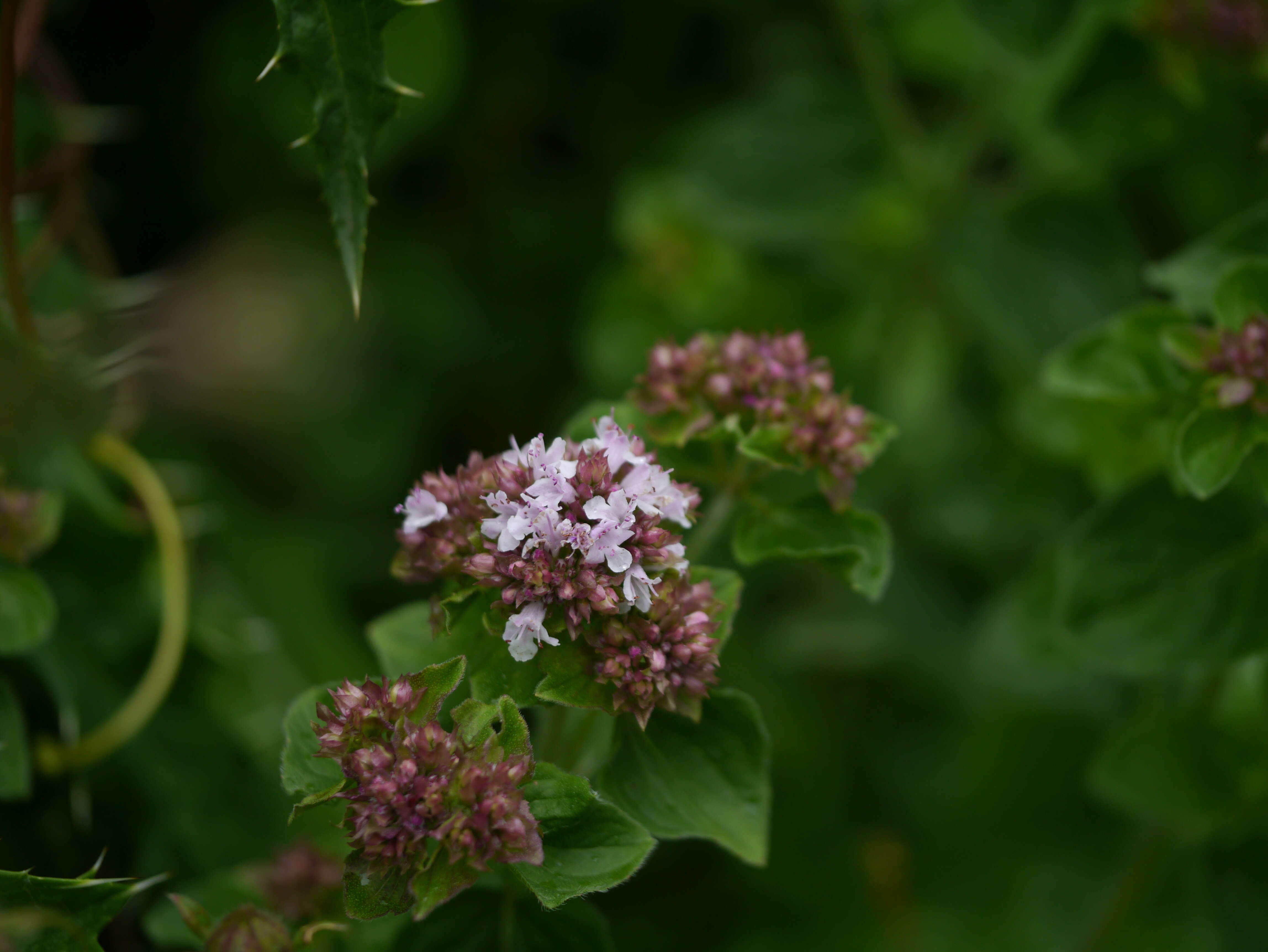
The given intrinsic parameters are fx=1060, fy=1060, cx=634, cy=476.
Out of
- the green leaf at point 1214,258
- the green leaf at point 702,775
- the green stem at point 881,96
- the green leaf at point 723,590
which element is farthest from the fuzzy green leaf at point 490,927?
the green stem at point 881,96

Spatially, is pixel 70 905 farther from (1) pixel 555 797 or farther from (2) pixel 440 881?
(1) pixel 555 797

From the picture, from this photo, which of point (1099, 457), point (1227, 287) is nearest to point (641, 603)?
point (1227, 287)

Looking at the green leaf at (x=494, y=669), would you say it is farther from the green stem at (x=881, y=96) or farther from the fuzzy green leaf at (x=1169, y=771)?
the green stem at (x=881, y=96)

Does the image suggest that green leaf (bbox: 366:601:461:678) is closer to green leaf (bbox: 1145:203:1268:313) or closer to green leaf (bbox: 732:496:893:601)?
green leaf (bbox: 732:496:893:601)

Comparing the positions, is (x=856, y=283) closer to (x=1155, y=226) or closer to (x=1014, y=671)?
(x=1155, y=226)

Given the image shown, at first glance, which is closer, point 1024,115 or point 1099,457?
point 1099,457

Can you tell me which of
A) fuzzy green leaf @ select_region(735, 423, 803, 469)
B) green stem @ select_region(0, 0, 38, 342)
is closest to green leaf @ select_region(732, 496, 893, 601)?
fuzzy green leaf @ select_region(735, 423, 803, 469)
